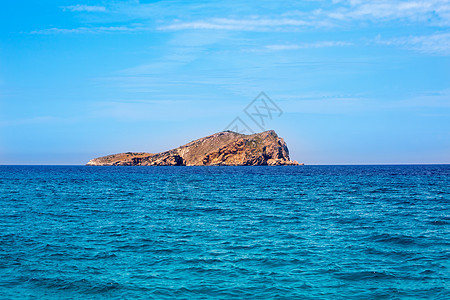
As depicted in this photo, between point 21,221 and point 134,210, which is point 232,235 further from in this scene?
point 21,221

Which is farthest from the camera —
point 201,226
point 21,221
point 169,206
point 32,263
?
point 169,206

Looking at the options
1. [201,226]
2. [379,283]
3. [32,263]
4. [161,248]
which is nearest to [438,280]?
[379,283]

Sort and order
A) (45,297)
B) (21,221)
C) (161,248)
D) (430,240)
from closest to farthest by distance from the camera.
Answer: (45,297) → (161,248) → (430,240) → (21,221)

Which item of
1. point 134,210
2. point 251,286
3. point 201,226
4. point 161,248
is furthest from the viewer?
point 134,210

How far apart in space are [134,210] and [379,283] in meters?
24.7

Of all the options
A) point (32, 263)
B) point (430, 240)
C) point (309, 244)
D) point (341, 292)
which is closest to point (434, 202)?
point (430, 240)

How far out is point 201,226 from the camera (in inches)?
976

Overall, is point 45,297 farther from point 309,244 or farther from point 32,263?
point 309,244

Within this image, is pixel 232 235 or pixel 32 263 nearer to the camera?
pixel 32 263

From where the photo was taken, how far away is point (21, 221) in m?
27.0

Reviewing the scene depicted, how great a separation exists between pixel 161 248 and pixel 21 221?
1502 centimetres

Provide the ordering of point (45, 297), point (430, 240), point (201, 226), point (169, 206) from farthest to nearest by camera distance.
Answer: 1. point (169, 206)
2. point (201, 226)
3. point (430, 240)
4. point (45, 297)

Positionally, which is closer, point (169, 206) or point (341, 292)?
point (341, 292)

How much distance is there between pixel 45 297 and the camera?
1241 centimetres
